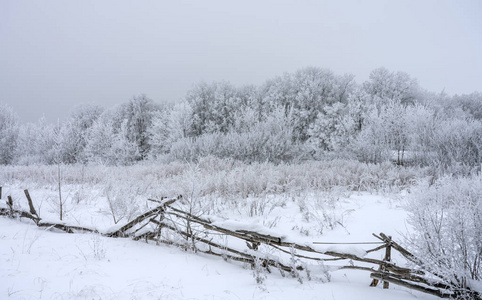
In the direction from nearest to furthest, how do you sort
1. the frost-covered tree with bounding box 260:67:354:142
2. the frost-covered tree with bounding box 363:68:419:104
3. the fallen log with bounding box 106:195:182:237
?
the fallen log with bounding box 106:195:182:237 < the frost-covered tree with bounding box 363:68:419:104 < the frost-covered tree with bounding box 260:67:354:142

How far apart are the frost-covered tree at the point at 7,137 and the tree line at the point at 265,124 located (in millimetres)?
98

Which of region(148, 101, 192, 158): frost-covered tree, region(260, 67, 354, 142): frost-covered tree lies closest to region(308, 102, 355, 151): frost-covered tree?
region(260, 67, 354, 142): frost-covered tree

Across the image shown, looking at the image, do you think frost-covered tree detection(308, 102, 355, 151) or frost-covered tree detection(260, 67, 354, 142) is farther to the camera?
frost-covered tree detection(260, 67, 354, 142)

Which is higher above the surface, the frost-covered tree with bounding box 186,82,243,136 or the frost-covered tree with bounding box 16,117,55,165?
the frost-covered tree with bounding box 186,82,243,136

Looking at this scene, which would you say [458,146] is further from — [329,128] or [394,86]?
[394,86]

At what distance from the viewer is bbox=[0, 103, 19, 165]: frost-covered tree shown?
28.8m

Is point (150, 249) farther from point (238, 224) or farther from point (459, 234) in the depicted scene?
point (459, 234)

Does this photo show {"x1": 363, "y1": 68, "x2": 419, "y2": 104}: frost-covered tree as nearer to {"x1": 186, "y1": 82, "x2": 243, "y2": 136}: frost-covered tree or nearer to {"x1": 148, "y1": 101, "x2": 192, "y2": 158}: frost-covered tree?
{"x1": 186, "y1": 82, "x2": 243, "y2": 136}: frost-covered tree

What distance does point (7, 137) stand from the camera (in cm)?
2936

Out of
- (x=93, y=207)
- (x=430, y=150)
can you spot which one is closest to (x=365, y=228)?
(x=93, y=207)

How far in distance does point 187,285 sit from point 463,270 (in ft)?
6.52

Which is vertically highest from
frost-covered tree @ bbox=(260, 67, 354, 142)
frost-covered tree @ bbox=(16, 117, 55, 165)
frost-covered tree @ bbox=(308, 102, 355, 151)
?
frost-covered tree @ bbox=(260, 67, 354, 142)

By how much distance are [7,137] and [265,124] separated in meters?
31.8

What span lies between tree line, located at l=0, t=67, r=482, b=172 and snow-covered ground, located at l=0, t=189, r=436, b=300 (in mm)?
12879
